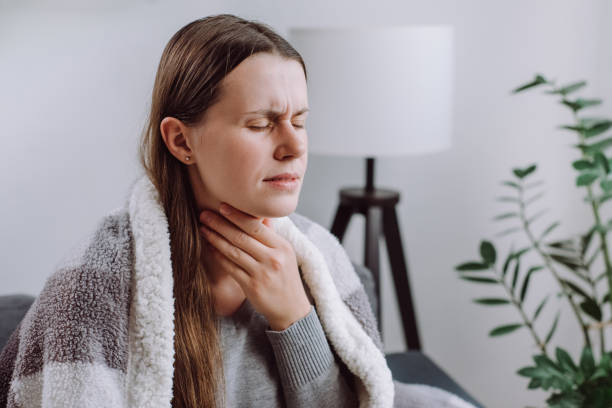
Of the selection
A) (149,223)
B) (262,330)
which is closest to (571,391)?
(262,330)

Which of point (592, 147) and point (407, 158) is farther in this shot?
point (407, 158)

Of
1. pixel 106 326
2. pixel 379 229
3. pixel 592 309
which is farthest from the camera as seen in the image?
pixel 379 229

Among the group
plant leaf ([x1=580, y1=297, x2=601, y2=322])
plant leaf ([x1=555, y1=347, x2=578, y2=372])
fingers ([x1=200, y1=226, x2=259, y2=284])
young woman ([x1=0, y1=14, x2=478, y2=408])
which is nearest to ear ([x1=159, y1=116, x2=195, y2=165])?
young woman ([x1=0, y1=14, x2=478, y2=408])

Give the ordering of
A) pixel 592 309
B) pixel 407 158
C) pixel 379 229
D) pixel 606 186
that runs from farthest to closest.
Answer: pixel 407 158
pixel 379 229
pixel 592 309
pixel 606 186

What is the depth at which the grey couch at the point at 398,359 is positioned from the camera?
1.04 meters

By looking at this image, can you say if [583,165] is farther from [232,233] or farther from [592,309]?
[232,233]

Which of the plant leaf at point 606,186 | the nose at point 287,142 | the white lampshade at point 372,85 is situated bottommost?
the plant leaf at point 606,186

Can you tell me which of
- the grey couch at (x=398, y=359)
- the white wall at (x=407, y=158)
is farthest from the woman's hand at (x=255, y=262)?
the white wall at (x=407, y=158)

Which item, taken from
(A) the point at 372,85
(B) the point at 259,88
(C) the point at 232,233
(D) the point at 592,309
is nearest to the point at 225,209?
(C) the point at 232,233

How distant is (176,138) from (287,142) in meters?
0.15

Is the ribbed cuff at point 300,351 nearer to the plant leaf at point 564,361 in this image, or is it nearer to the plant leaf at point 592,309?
the plant leaf at point 564,361

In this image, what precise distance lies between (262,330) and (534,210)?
56.6 inches

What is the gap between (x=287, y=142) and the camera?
77 cm

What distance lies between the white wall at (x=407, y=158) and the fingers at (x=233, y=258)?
0.66 metres
